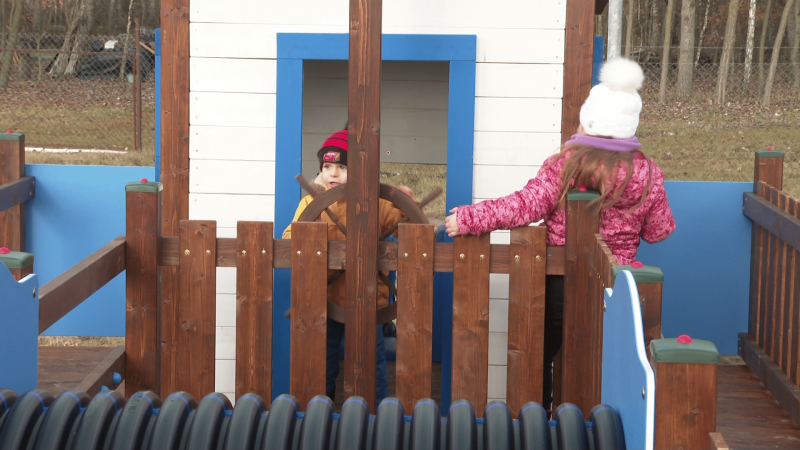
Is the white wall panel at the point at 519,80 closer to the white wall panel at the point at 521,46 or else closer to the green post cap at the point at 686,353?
the white wall panel at the point at 521,46

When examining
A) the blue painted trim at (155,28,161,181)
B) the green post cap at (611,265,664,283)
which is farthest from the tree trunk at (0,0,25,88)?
the green post cap at (611,265,664,283)

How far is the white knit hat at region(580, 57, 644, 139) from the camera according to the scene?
3.40 m

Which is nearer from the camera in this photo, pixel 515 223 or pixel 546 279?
pixel 515 223

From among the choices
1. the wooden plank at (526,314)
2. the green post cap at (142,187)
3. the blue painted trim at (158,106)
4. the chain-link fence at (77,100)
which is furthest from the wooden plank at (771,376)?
the chain-link fence at (77,100)

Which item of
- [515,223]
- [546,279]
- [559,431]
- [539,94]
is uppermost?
[539,94]

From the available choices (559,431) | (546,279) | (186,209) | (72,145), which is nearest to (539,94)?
(546,279)

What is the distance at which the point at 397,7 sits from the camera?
3.96m

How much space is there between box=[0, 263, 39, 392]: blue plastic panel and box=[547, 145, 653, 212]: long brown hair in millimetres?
1887

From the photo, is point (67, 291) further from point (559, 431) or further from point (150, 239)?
point (559, 431)

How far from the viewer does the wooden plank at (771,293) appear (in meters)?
4.46

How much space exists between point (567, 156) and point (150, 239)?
1.61 meters

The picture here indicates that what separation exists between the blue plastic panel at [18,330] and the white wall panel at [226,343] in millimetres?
1507

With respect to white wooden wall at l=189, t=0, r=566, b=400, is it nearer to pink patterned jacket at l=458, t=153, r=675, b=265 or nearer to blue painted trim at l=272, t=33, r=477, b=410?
blue painted trim at l=272, t=33, r=477, b=410

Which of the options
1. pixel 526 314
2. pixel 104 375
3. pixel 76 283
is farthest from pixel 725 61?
pixel 76 283
